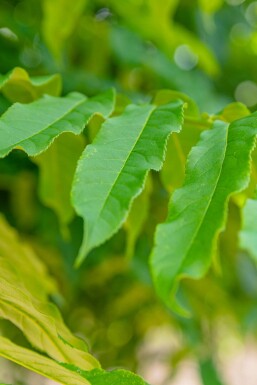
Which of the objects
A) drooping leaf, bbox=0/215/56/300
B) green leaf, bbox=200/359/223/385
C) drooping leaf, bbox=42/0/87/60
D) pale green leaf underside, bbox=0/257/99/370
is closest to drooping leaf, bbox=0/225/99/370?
pale green leaf underside, bbox=0/257/99/370

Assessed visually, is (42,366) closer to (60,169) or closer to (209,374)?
(60,169)

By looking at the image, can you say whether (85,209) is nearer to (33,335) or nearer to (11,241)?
(33,335)

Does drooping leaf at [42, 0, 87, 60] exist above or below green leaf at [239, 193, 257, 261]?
below

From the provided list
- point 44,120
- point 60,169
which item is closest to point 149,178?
point 60,169

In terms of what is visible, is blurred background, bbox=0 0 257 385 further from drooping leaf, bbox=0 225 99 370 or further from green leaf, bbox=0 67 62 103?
drooping leaf, bbox=0 225 99 370

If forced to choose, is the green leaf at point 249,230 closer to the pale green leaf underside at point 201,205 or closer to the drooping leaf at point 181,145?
the pale green leaf underside at point 201,205

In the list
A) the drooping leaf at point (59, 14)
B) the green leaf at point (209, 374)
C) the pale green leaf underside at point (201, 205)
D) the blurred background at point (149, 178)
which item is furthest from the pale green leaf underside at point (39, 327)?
the green leaf at point (209, 374)
